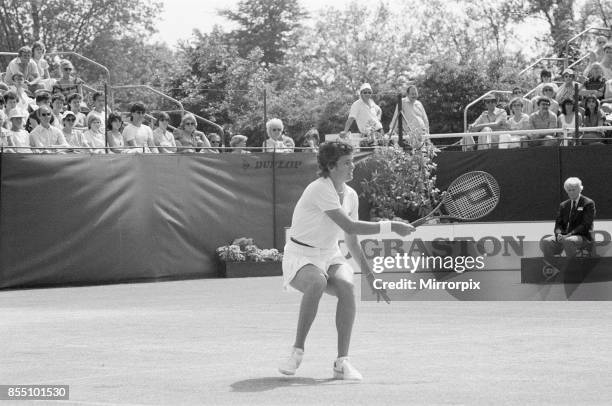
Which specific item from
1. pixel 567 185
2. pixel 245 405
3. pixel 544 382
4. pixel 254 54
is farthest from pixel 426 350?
pixel 254 54

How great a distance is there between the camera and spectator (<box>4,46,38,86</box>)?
23.3 m

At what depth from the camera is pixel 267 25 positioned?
95.5 metres

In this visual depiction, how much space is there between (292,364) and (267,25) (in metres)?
88.1

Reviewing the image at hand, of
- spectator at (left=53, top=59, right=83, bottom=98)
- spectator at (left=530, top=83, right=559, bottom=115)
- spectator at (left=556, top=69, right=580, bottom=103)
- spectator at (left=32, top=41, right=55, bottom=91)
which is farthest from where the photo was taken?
spectator at (left=53, top=59, right=83, bottom=98)

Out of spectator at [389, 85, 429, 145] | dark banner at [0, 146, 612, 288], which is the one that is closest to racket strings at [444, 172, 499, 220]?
dark banner at [0, 146, 612, 288]

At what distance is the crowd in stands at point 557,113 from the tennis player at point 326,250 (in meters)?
12.1

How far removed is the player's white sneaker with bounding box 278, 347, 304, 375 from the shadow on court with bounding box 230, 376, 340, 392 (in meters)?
0.06

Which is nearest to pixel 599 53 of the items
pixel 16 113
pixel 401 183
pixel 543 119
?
pixel 543 119

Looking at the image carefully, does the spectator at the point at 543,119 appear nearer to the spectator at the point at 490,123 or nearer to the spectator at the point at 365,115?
the spectator at the point at 490,123

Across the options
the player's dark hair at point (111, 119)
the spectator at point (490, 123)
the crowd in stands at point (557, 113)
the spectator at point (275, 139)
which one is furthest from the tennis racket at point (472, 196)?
the player's dark hair at point (111, 119)

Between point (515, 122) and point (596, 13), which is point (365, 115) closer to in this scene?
point (515, 122)

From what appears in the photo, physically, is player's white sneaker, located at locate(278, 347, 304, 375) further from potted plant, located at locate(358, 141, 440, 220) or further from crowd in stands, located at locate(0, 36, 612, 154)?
potted plant, located at locate(358, 141, 440, 220)

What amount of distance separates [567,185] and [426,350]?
837cm

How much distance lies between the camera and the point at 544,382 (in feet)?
27.7
